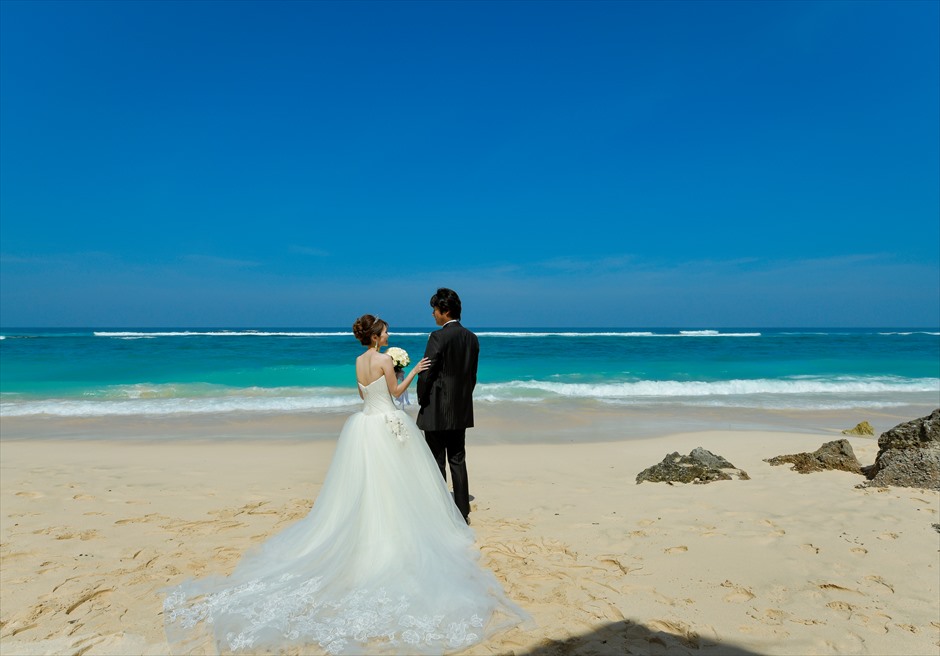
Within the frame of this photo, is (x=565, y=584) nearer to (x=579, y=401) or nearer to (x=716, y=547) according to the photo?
(x=716, y=547)


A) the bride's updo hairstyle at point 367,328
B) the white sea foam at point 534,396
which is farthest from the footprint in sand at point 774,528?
the white sea foam at point 534,396

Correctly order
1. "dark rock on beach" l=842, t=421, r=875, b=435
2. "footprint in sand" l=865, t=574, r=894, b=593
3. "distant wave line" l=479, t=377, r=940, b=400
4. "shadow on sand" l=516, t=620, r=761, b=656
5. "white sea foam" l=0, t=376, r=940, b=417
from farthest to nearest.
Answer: "distant wave line" l=479, t=377, r=940, b=400 < "white sea foam" l=0, t=376, r=940, b=417 < "dark rock on beach" l=842, t=421, r=875, b=435 < "footprint in sand" l=865, t=574, r=894, b=593 < "shadow on sand" l=516, t=620, r=761, b=656

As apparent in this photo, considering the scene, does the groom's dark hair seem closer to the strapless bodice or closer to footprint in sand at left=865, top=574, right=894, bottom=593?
the strapless bodice

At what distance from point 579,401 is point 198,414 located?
402 inches

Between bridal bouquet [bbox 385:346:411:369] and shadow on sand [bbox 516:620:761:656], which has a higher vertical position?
bridal bouquet [bbox 385:346:411:369]

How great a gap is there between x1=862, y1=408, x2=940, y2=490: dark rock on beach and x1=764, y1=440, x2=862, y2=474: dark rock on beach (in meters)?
0.28

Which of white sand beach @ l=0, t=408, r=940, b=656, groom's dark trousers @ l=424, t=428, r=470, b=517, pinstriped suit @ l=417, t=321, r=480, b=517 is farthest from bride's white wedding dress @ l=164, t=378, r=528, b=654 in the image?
groom's dark trousers @ l=424, t=428, r=470, b=517

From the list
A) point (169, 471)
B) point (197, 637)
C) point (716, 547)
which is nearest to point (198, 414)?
point (169, 471)

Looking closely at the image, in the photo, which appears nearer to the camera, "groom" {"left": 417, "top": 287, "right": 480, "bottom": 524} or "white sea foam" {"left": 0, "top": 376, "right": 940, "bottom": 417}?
"groom" {"left": 417, "top": 287, "right": 480, "bottom": 524}

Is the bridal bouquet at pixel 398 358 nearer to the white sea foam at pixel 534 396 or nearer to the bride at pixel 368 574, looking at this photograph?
the bride at pixel 368 574

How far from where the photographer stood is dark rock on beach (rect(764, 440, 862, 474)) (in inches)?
285

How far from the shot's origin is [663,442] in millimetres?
10023

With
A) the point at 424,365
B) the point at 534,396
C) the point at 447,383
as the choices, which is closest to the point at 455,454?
the point at 447,383

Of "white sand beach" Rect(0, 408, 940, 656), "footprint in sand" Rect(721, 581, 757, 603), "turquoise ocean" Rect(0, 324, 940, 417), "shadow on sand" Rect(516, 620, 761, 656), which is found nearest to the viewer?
"shadow on sand" Rect(516, 620, 761, 656)
